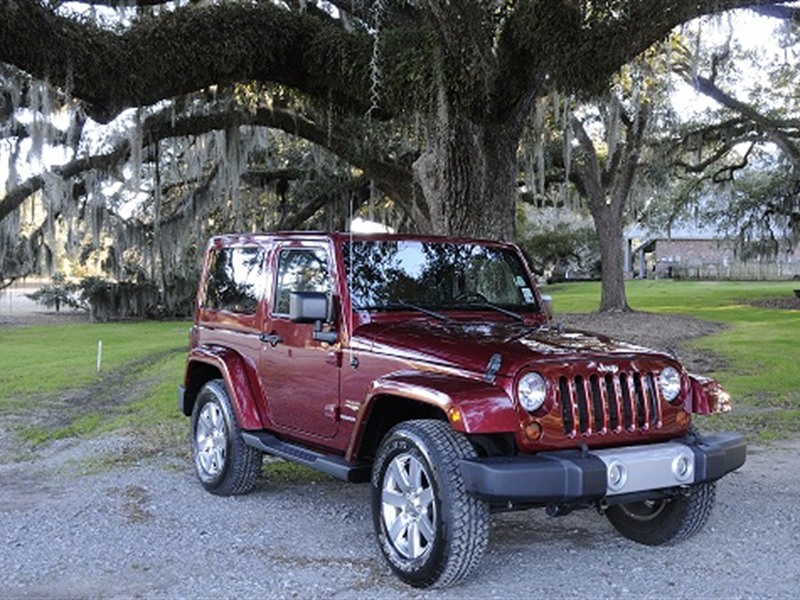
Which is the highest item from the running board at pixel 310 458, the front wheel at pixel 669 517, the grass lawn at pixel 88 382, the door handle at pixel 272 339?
the door handle at pixel 272 339

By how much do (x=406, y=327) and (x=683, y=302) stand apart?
2908 centimetres

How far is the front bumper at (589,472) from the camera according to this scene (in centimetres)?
434

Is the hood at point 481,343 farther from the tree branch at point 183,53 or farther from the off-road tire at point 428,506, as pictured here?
the tree branch at point 183,53

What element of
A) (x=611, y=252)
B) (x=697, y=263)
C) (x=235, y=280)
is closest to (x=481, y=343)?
(x=235, y=280)

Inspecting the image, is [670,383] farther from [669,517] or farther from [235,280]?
[235,280]

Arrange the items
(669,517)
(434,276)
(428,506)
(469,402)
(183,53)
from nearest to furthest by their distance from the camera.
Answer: (469,402) < (428,506) < (669,517) < (434,276) < (183,53)

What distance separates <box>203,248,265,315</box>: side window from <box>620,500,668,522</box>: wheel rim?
2996 millimetres

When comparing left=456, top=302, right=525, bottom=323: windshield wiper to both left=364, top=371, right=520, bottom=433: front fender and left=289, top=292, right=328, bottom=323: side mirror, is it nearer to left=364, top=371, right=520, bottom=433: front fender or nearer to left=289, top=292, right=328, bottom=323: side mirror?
left=289, top=292, right=328, bottom=323: side mirror

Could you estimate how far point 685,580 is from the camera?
485cm

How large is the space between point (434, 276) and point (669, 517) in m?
2.16

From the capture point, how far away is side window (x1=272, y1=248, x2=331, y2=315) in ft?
20.0

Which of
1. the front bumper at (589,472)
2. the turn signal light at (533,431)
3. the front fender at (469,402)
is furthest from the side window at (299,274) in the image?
the front bumper at (589,472)

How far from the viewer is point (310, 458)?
5.79 meters

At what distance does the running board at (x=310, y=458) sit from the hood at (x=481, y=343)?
0.73 meters
